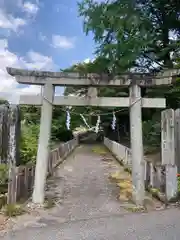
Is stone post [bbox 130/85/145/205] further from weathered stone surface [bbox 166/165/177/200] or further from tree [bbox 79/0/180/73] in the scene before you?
tree [bbox 79/0/180/73]

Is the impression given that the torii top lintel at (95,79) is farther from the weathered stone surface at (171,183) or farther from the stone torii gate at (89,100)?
the weathered stone surface at (171,183)

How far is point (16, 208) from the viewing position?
6.49 m

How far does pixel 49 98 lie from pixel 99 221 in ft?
11.5

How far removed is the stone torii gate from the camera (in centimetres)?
748

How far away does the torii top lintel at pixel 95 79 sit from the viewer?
761 centimetres

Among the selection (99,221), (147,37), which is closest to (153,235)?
(99,221)

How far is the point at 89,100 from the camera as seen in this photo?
782cm

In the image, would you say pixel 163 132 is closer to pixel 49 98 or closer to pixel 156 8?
pixel 49 98

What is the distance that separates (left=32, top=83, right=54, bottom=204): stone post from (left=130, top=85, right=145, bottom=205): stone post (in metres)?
2.25

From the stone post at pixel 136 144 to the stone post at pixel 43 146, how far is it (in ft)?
7.39

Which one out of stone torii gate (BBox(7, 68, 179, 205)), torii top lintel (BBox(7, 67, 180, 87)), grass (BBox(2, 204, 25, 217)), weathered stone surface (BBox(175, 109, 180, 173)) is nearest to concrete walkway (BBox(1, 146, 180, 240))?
grass (BBox(2, 204, 25, 217))

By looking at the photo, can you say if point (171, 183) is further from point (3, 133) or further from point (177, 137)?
point (3, 133)

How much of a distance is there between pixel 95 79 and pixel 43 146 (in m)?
2.31

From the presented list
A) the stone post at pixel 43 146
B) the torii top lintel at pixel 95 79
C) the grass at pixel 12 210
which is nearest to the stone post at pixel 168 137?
the torii top lintel at pixel 95 79
